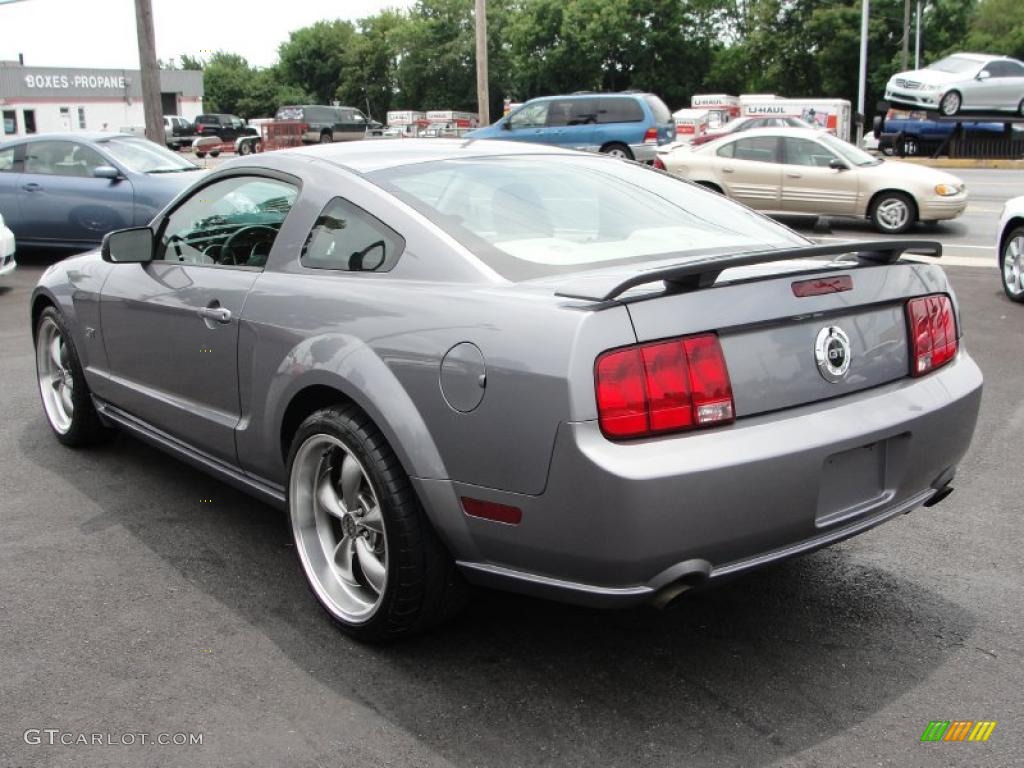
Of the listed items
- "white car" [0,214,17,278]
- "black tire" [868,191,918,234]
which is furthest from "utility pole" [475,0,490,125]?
"white car" [0,214,17,278]

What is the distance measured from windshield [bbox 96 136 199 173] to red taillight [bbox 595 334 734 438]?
11.2 meters

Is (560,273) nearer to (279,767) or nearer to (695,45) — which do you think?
(279,767)

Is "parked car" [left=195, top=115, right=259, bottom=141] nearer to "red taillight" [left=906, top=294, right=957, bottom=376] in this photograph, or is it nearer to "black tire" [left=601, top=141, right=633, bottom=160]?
"black tire" [left=601, top=141, right=633, bottom=160]

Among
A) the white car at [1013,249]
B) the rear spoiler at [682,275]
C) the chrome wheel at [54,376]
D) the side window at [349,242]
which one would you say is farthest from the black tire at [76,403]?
the white car at [1013,249]

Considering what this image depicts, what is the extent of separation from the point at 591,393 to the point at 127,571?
221 cm

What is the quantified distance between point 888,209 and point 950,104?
18443mm

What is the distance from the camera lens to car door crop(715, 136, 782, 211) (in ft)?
51.5

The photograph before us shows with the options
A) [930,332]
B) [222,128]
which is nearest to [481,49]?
[930,332]

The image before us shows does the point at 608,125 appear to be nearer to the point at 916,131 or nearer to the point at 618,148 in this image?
the point at 618,148

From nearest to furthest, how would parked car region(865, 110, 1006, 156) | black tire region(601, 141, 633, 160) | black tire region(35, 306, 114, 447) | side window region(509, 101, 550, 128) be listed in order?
black tire region(35, 306, 114, 447) < black tire region(601, 141, 633, 160) < side window region(509, 101, 550, 128) < parked car region(865, 110, 1006, 156)

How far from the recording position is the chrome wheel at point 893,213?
14750 mm

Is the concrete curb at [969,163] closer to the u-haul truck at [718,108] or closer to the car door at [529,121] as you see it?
the u-haul truck at [718,108]

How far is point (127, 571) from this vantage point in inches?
158

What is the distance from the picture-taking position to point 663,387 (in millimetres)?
2738
